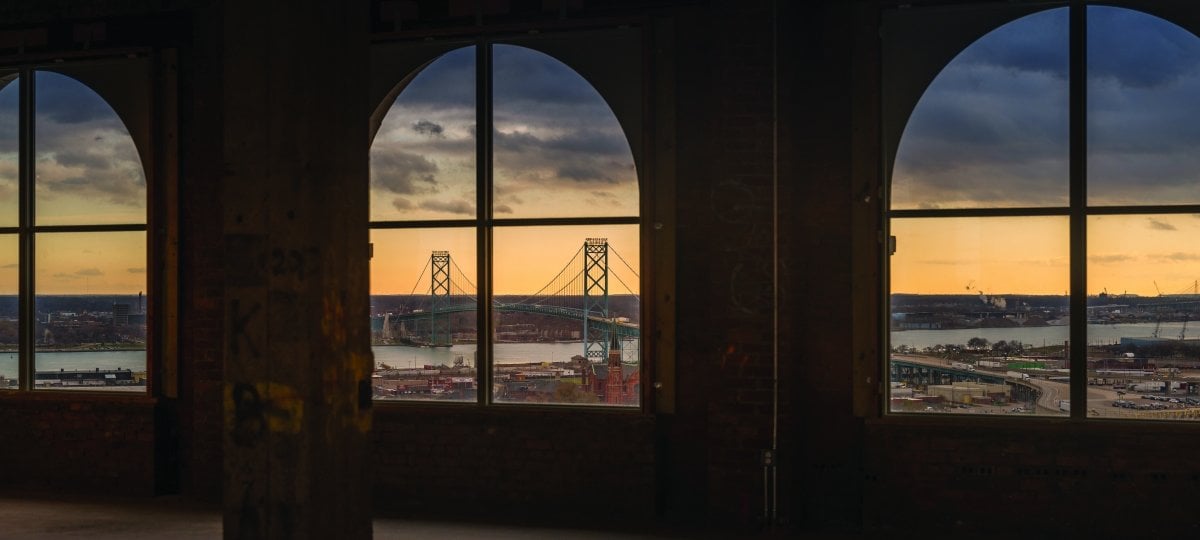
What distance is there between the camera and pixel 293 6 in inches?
195

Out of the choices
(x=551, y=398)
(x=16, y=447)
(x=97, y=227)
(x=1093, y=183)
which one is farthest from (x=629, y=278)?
(x=16, y=447)

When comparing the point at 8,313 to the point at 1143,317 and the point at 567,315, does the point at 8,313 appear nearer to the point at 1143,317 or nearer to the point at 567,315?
the point at 567,315

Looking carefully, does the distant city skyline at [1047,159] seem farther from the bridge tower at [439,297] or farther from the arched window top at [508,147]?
the bridge tower at [439,297]

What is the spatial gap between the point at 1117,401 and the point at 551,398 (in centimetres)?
375

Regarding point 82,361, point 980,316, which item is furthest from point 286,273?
point 82,361

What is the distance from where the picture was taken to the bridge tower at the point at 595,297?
8.03 m

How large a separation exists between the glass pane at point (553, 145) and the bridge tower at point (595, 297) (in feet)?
0.87

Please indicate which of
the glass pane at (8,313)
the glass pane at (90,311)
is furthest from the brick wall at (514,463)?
the glass pane at (8,313)

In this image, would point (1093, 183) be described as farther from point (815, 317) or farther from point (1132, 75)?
point (815, 317)

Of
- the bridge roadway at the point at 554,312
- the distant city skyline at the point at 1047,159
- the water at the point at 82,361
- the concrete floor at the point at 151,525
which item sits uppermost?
the distant city skyline at the point at 1047,159

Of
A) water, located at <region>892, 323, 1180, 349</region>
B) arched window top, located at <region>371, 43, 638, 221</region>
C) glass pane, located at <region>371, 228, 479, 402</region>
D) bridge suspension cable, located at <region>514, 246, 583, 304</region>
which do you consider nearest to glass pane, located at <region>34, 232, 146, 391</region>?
glass pane, located at <region>371, 228, 479, 402</region>

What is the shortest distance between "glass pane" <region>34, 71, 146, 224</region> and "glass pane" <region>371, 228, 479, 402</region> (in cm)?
222

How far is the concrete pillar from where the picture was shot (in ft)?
16.2

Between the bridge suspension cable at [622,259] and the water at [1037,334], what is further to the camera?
the bridge suspension cable at [622,259]
